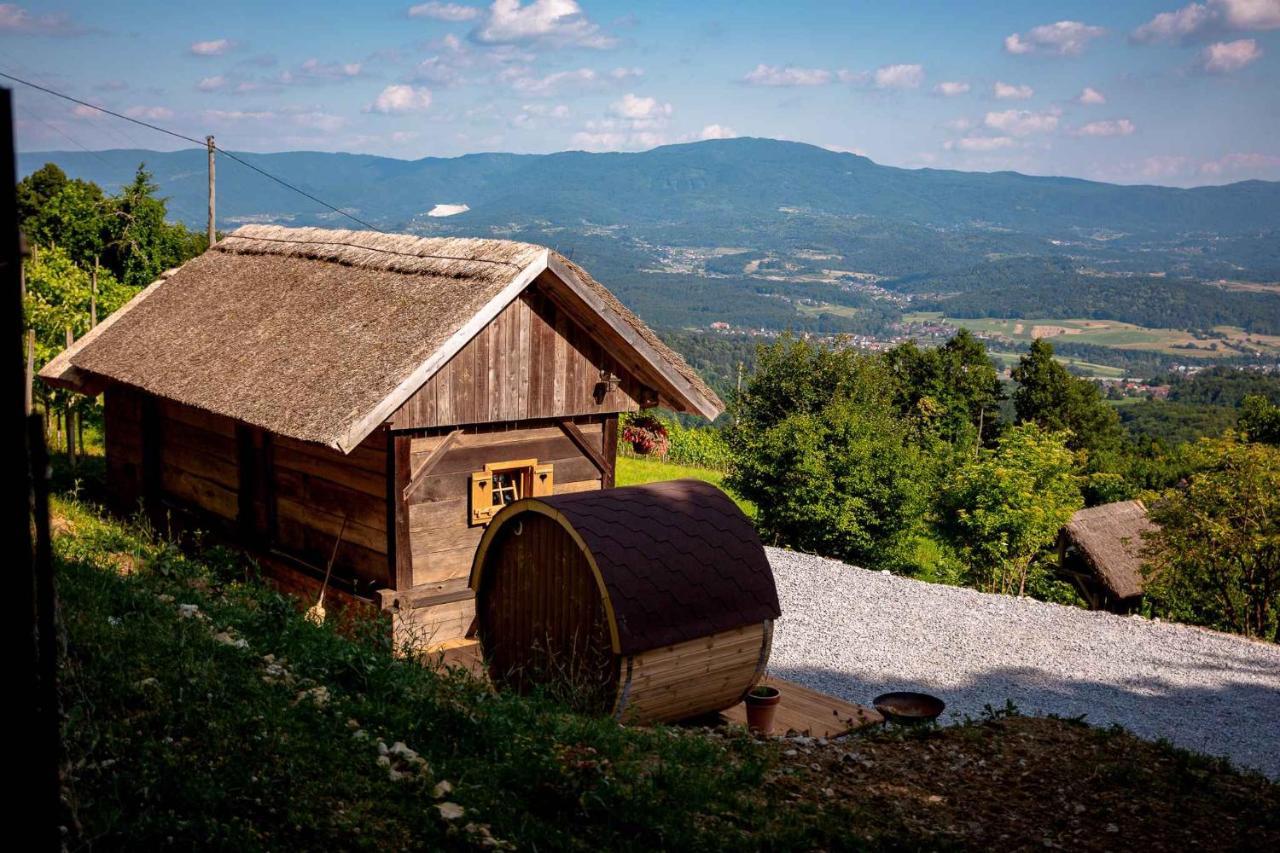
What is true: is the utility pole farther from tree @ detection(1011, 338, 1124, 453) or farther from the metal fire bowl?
tree @ detection(1011, 338, 1124, 453)

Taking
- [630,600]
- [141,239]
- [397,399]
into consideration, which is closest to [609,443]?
[397,399]

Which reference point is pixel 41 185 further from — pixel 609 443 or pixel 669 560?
pixel 669 560

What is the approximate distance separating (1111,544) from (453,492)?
2015 cm

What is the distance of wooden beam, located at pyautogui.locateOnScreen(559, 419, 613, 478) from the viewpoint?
13086mm

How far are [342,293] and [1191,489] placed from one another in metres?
15.4

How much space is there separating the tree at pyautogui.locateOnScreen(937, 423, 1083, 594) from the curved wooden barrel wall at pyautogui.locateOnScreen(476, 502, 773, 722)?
1266cm

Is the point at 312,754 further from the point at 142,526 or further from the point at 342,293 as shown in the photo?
the point at 142,526

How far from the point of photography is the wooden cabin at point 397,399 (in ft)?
37.5

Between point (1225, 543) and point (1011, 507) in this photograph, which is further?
point (1011, 507)

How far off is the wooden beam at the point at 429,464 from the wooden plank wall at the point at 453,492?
61 mm

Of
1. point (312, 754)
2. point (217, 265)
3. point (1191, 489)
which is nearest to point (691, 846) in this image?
point (312, 754)

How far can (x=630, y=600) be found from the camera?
8.19 m

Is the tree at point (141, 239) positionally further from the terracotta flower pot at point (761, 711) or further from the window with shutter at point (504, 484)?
the terracotta flower pot at point (761, 711)

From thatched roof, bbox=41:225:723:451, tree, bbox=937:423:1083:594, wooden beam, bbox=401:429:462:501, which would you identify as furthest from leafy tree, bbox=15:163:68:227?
tree, bbox=937:423:1083:594
